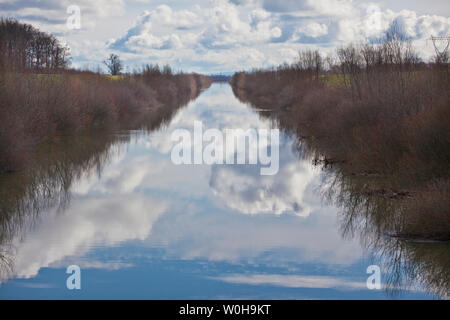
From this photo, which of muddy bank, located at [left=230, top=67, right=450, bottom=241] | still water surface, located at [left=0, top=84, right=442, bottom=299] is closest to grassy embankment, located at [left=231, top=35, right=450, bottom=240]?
muddy bank, located at [left=230, top=67, right=450, bottom=241]

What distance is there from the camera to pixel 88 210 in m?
13.0

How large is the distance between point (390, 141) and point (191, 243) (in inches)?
266

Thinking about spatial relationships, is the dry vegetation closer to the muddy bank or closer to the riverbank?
the riverbank

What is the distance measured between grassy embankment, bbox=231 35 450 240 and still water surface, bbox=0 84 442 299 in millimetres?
883

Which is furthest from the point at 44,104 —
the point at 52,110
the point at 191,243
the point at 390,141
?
the point at 191,243

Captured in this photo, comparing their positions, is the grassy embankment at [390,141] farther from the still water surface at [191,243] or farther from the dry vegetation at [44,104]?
the dry vegetation at [44,104]

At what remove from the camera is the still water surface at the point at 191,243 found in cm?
829

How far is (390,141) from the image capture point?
15.4m

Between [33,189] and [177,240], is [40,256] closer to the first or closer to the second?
[177,240]

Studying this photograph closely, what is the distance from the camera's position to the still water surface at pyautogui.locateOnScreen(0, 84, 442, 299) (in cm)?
829

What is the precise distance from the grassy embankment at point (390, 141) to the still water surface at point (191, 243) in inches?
34.8

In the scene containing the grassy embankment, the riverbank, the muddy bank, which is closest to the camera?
the muddy bank
